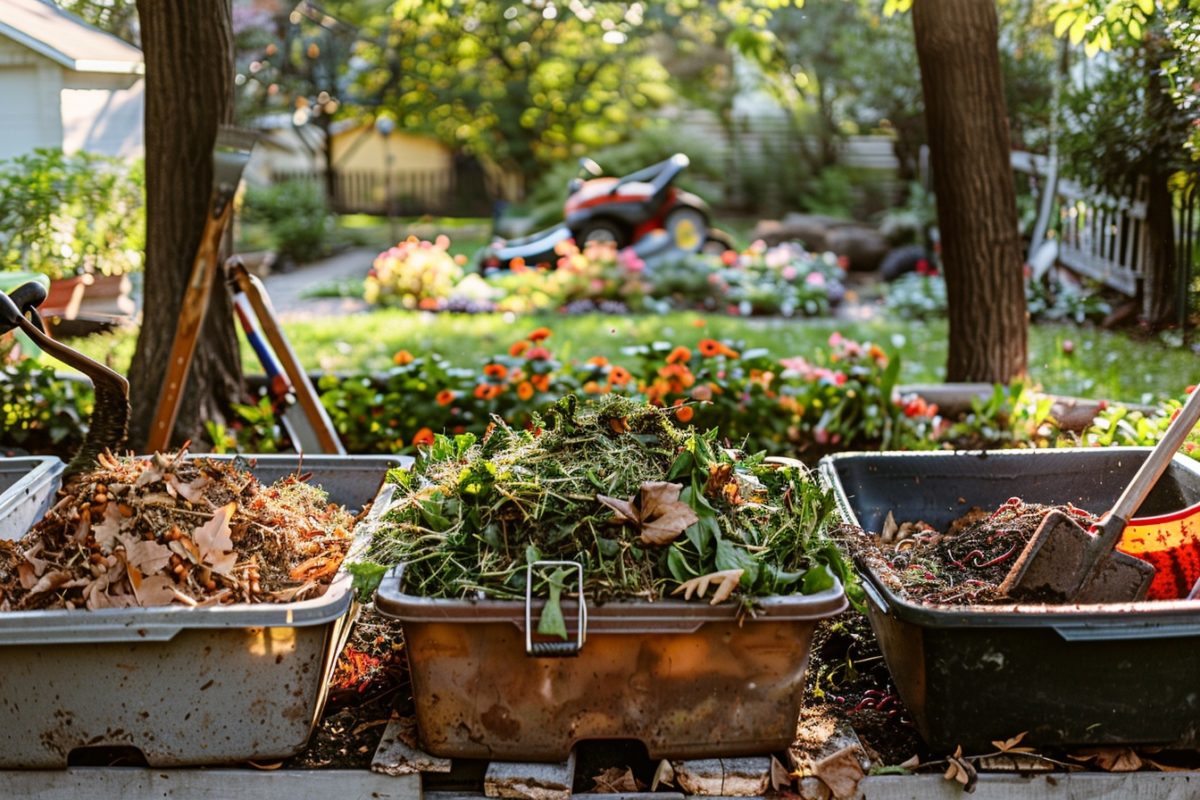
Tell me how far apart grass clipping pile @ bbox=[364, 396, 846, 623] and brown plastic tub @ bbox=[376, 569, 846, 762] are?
0.08 m

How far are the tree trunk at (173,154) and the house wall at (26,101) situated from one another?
4.99 feet

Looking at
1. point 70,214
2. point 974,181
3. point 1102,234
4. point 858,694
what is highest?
point 974,181

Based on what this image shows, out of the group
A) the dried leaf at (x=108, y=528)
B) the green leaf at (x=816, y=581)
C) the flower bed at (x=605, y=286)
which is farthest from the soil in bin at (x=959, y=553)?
the flower bed at (x=605, y=286)

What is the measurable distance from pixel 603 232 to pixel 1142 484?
10041 millimetres

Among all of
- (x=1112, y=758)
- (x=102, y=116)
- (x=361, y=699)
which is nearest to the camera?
(x=1112, y=758)

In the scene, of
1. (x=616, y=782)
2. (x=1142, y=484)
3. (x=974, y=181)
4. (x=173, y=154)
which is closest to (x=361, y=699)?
(x=616, y=782)

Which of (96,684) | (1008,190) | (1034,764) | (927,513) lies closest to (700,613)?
(1034,764)

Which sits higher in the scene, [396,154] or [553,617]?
[396,154]

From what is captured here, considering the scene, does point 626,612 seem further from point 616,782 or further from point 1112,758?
point 1112,758

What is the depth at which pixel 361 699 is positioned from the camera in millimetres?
2979

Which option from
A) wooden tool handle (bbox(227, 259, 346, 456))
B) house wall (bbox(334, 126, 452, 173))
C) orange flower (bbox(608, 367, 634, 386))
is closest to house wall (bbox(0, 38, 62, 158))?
wooden tool handle (bbox(227, 259, 346, 456))

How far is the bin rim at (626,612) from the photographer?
2.41 meters

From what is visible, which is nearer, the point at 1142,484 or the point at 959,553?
the point at 1142,484

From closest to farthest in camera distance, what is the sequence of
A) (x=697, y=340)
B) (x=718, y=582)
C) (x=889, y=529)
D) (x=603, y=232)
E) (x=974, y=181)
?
(x=718, y=582)
(x=889, y=529)
(x=974, y=181)
(x=697, y=340)
(x=603, y=232)
